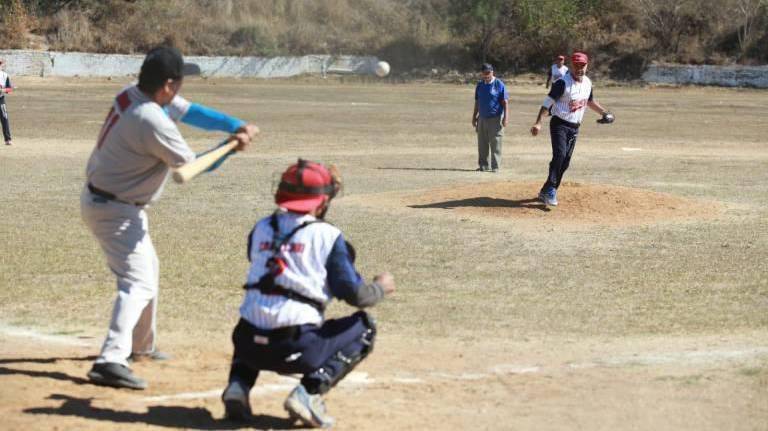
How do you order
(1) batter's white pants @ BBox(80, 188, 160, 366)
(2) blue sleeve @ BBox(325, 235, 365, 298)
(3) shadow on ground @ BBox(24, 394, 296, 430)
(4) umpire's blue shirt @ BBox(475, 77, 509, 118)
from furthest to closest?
(4) umpire's blue shirt @ BBox(475, 77, 509, 118) → (1) batter's white pants @ BBox(80, 188, 160, 366) → (3) shadow on ground @ BBox(24, 394, 296, 430) → (2) blue sleeve @ BBox(325, 235, 365, 298)

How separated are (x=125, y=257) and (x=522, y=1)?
6993cm

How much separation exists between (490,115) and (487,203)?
5711 mm

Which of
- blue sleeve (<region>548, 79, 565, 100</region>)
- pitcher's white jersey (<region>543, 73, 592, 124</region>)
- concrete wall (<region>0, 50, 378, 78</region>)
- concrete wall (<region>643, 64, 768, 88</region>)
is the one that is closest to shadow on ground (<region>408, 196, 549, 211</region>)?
pitcher's white jersey (<region>543, 73, 592, 124</region>)

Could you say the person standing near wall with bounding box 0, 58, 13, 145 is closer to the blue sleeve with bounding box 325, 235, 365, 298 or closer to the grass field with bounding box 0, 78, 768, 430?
the grass field with bounding box 0, 78, 768, 430

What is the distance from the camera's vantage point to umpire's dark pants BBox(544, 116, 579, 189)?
1559 cm

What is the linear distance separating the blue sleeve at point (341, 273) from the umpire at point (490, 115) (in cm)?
1592

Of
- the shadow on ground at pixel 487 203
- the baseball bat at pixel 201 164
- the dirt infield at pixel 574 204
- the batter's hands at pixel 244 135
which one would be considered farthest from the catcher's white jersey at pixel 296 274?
the shadow on ground at pixel 487 203

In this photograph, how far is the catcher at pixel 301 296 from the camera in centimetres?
585

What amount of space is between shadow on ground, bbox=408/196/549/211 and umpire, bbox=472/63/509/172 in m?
5.24

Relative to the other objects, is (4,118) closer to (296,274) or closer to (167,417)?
(167,417)

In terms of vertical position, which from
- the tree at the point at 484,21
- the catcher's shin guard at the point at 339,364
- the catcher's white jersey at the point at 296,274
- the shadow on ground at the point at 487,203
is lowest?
the tree at the point at 484,21

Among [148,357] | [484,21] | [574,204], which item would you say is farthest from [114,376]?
[484,21]

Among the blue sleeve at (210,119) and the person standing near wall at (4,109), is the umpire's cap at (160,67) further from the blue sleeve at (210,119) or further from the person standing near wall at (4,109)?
the person standing near wall at (4,109)

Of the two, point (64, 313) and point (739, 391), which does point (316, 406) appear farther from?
point (64, 313)
